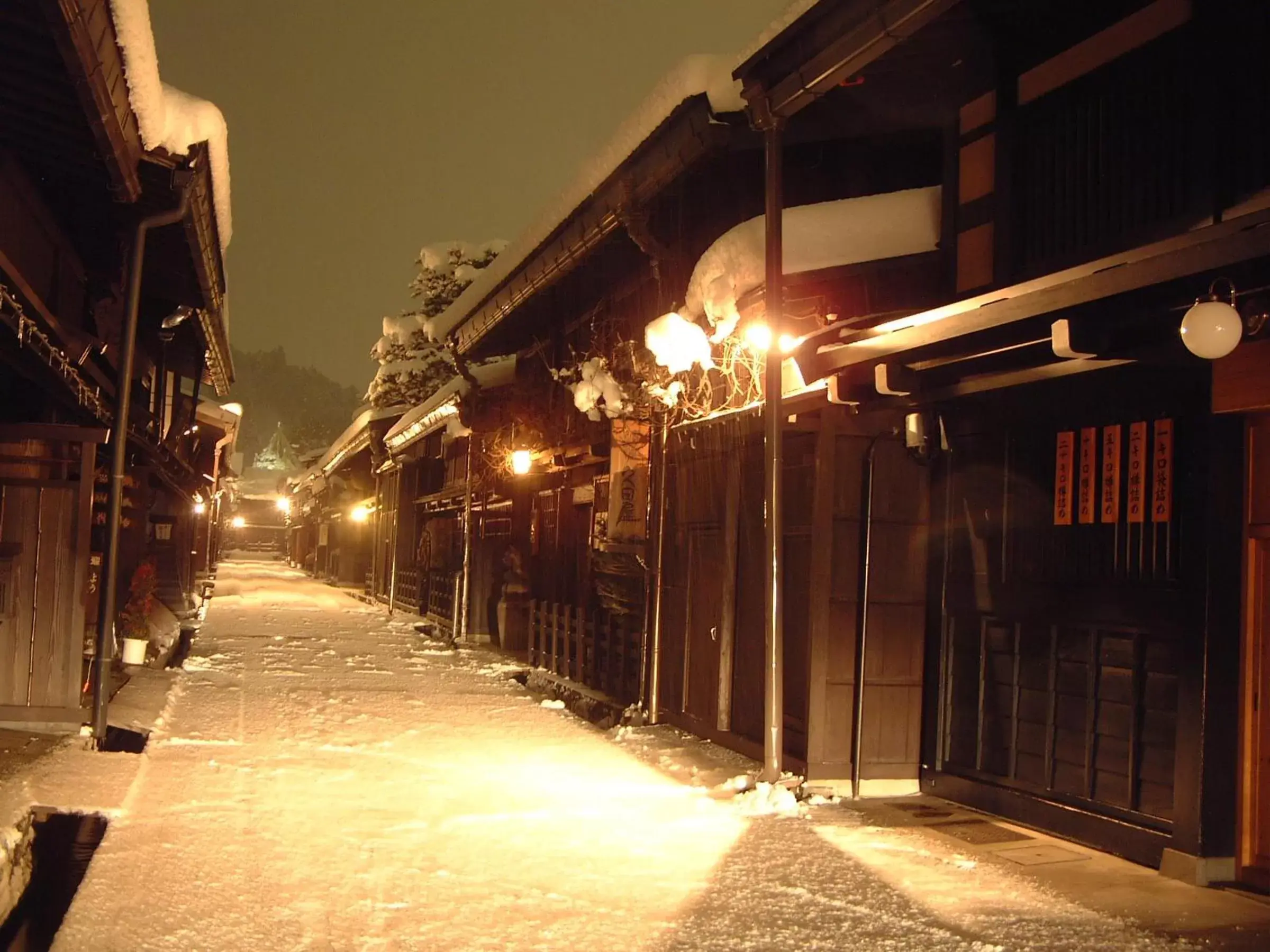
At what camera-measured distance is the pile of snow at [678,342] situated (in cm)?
1067

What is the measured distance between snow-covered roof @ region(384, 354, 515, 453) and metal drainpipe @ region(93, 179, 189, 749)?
10816 mm

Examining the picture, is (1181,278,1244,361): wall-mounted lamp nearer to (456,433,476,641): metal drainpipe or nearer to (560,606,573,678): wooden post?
(560,606,573,678): wooden post

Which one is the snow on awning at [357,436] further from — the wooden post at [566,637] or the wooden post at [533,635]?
the wooden post at [566,637]

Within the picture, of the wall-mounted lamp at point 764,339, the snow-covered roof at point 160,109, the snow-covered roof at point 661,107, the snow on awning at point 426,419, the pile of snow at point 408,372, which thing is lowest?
the wall-mounted lamp at point 764,339

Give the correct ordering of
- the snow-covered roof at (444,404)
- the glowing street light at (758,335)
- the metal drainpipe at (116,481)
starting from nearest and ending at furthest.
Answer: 1. the glowing street light at (758,335)
2. the metal drainpipe at (116,481)
3. the snow-covered roof at (444,404)

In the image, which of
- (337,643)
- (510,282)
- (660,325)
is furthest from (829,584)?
(337,643)

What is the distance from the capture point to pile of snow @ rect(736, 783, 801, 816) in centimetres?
849

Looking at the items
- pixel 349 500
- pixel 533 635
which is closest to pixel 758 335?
pixel 533 635

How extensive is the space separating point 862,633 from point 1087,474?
8.12 ft

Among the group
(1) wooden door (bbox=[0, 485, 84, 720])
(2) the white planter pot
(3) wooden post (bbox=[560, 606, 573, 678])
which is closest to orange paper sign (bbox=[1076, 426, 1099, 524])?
(1) wooden door (bbox=[0, 485, 84, 720])

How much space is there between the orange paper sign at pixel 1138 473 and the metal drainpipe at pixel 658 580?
6.13 metres

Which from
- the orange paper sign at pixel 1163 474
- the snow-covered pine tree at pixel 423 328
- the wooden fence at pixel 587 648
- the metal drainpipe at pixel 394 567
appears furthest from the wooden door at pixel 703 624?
the snow-covered pine tree at pixel 423 328

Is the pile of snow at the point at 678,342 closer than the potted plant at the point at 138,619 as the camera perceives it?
Yes

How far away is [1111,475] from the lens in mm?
7469
